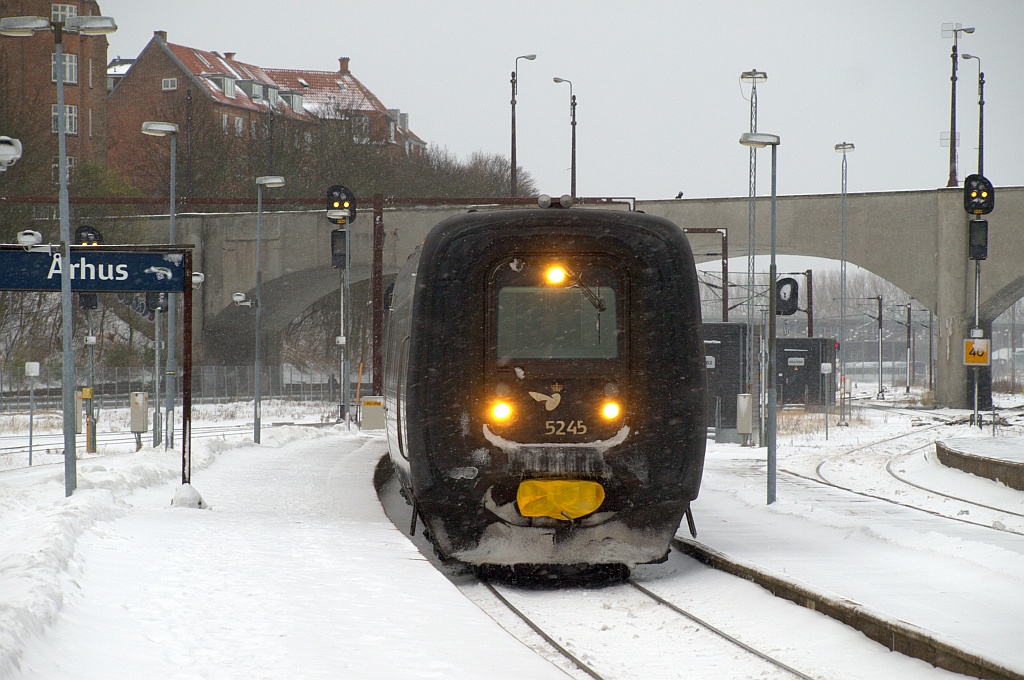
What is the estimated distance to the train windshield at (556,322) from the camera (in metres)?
10.2

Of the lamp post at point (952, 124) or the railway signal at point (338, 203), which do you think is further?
the lamp post at point (952, 124)

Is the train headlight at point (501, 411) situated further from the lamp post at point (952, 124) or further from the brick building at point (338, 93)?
the brick building at point (338, 93)

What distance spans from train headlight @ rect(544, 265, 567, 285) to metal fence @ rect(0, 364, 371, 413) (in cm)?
3657

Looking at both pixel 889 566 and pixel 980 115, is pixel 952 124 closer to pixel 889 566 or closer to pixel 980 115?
pixel 980 115

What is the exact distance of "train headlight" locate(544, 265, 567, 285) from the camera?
33.7 feet

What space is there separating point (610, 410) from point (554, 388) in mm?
500

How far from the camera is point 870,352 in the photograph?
453 feet

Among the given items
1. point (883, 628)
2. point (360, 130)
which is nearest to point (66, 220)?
point (883, 628)

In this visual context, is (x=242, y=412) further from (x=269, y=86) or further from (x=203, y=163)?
(x=269, y=86)

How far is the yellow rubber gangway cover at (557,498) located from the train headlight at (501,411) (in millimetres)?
533

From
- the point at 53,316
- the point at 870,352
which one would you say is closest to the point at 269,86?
the point at 53,316

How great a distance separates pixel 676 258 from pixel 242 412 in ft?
134

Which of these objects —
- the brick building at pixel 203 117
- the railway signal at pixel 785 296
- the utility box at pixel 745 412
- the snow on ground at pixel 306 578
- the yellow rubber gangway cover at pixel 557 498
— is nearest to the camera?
the snow on ground at pixel 306 578

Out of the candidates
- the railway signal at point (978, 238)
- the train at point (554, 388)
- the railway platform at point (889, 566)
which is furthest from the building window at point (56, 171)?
the train at point (554, 388)
